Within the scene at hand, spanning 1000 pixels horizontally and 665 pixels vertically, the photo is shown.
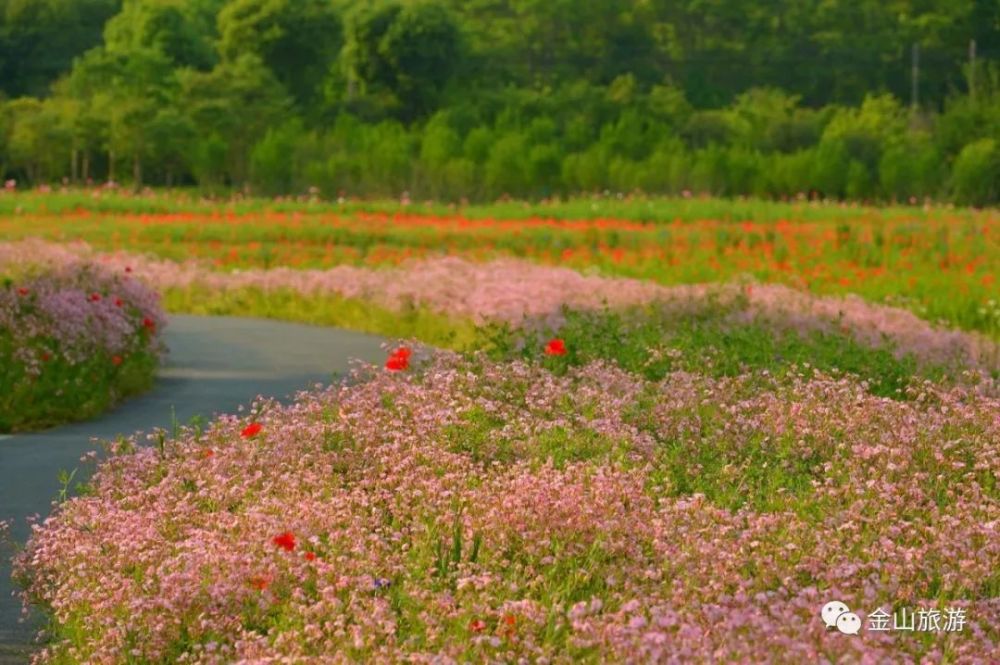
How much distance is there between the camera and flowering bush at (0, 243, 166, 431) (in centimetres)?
1176

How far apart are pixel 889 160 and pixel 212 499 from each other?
38.1m

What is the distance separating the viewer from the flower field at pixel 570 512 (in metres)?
5.27

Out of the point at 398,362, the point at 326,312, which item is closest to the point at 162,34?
the point at 326,312

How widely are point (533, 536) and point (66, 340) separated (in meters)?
6.88

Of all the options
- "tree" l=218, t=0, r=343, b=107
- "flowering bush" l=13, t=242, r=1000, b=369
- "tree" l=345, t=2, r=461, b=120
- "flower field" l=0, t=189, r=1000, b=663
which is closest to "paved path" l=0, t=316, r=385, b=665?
"flower field" l=0, t=189, r=1000, b=663

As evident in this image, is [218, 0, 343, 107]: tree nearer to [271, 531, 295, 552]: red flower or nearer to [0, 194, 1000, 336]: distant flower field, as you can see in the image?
[0, 194, 1000, 336]: distant flower field

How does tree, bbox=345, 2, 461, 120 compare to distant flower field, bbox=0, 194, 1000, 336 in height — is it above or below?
above

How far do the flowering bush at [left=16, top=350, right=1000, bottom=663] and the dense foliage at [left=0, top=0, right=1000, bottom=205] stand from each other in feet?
106

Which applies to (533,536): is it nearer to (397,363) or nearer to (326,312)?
(397,363)

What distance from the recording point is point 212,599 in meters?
5.71

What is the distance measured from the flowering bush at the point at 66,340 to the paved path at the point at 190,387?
234 millimetres

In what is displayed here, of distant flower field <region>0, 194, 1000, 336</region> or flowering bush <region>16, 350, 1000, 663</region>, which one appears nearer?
flowering bush <region>16, 350, 1000, 663</region>

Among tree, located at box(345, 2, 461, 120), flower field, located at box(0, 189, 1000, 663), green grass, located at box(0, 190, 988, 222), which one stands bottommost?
green grass, located at box(0, 190, 988, 222)

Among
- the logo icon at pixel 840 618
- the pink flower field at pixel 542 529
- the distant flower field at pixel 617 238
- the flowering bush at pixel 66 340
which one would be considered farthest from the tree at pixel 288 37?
the logo icon at pixel 840 618
